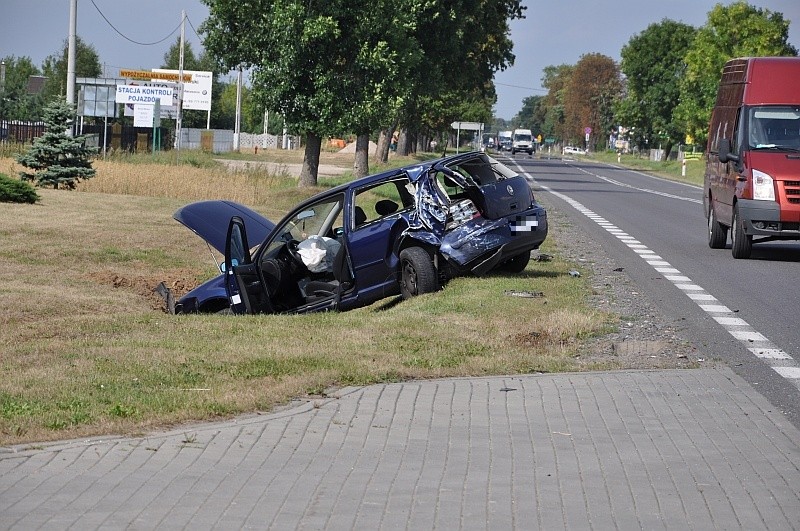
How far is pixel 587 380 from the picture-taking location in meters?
9.05

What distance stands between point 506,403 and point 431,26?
36.5m

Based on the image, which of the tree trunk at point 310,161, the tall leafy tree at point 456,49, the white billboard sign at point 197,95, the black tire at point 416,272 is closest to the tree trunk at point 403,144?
the tall leafy tree at point 456,49

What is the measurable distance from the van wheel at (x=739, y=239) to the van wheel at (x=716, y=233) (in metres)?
1.59

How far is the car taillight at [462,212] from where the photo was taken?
1402cm

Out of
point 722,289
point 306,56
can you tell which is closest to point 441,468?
point 722,289

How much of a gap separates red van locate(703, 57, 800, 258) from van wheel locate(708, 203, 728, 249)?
403 mm

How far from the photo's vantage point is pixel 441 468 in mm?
6582

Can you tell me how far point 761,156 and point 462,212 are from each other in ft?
22.9

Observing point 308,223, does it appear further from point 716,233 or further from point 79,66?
point 79,66

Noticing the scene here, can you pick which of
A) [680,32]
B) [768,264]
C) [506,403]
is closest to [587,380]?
[506,403]

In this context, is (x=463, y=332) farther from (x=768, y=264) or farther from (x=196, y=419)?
(x=768, y=264)

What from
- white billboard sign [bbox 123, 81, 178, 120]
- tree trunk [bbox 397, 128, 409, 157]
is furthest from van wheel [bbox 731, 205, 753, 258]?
white billboard sign [bbox 123, 81, 178, 120]

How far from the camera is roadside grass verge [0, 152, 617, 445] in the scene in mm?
7984

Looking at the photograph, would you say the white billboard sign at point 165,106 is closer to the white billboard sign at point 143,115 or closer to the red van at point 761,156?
the white billboard sign at point 143,115
